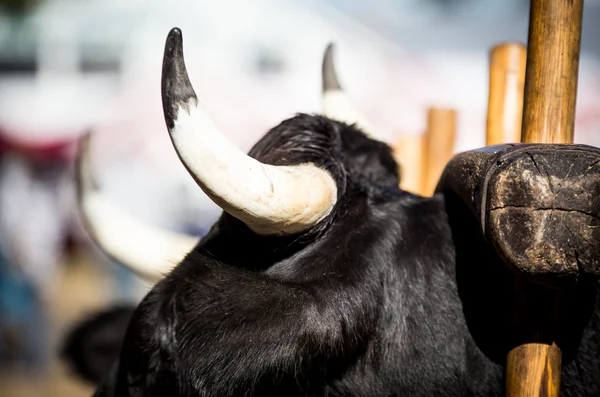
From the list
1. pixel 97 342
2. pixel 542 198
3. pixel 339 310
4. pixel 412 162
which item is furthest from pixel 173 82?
pixel 412 162

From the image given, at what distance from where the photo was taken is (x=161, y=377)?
1.46m

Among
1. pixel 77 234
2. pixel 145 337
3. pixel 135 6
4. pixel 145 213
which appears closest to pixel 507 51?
pixel 145 337

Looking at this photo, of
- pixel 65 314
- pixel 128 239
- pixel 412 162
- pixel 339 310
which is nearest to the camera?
pixel 339 310

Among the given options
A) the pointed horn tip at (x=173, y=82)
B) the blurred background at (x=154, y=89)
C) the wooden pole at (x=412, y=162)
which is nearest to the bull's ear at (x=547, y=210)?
the pointed horn tip at (x=173, y=82)

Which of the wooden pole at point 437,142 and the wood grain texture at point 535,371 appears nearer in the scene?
the wood grain texture at point 535,371

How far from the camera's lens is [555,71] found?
1377 millimetres

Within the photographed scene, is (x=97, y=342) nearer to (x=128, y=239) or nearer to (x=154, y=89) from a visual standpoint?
(x=128, y=239)

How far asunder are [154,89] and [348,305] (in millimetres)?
8350

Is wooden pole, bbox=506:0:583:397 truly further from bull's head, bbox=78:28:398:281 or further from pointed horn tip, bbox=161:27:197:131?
pointed horn tip, bbox=161:27:197:131

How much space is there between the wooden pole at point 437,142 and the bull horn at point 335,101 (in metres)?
0.68

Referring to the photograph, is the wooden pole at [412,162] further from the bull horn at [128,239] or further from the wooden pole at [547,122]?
the wooden pole at [547,122]

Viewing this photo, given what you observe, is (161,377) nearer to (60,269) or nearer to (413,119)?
(413,119)

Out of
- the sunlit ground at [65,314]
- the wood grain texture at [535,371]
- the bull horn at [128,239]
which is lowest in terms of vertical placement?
the sunlit ground at [65,314]

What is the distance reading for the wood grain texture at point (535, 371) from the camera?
135 centimetres
